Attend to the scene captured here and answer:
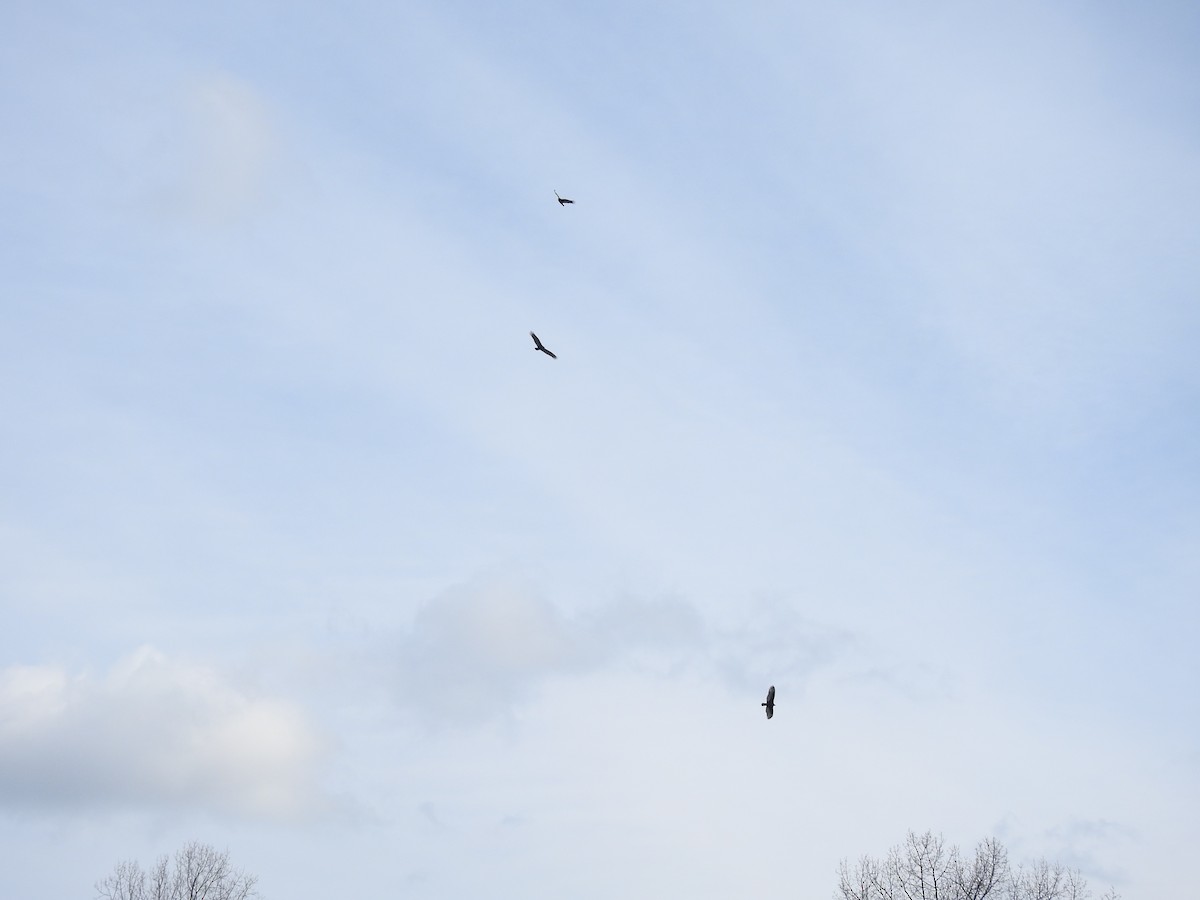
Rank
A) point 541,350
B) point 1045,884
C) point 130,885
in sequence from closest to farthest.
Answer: point 541,350 → point 1045,884 → point 130,885

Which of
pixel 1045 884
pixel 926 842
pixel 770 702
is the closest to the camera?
pixel 770 702

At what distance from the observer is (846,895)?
72312 mm

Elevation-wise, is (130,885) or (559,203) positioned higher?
(559,203)

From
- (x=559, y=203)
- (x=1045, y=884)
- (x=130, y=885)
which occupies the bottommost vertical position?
(x=130, y=885)

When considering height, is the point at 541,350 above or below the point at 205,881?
above

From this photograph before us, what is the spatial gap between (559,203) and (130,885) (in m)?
69.2

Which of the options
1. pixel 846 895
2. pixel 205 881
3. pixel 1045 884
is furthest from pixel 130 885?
pixel 1045 884

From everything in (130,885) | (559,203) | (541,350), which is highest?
(559,203)

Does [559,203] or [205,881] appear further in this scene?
[205,881]

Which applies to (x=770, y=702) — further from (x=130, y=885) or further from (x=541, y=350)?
(x=130, y=885)

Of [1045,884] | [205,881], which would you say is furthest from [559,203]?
[205,881]

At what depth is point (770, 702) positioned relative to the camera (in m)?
42.0

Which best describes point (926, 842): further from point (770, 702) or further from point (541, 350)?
point (541, 350)

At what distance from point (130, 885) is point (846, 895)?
53.2 m
